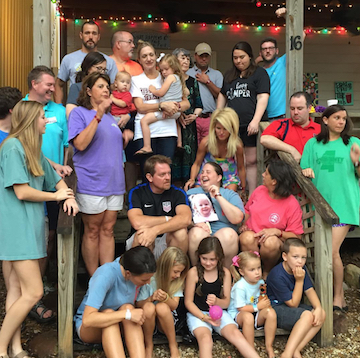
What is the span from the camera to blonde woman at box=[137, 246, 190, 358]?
367 centimetres

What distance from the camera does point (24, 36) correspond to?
28.3 feet

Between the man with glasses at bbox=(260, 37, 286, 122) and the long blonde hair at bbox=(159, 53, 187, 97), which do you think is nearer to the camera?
the long blonde hair at bbox=(159, 53, 187, 97)

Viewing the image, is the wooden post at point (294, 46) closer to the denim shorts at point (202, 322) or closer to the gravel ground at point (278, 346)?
the gravel ground at point (278, 346)

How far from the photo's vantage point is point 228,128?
4.77 metres

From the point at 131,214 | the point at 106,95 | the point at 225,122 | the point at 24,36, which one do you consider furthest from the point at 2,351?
the point at 24,36

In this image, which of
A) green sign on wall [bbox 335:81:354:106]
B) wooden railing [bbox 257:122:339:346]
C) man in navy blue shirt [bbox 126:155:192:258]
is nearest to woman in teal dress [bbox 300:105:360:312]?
wooden railing [bbox 257:122:339:346]

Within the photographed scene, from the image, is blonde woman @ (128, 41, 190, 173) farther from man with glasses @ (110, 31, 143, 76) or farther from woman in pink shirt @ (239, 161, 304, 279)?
woman in pink shirt @ (239, 161, 304, 279)

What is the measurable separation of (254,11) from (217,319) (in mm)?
6232

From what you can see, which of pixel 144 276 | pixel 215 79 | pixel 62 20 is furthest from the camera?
pixel 62 20

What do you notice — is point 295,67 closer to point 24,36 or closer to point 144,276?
point 144,276

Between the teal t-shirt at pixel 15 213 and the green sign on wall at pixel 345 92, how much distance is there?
7478 millimetres

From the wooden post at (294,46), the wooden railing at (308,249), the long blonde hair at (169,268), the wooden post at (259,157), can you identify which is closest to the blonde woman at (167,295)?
the long blonde hair at (169,268)

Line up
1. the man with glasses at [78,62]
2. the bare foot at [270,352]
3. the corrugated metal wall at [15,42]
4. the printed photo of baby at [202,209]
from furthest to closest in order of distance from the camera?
the corrugated metal wall at [15,42]
the man with glasses at [78,62]
the printed photo of baby at [202,209]
the bare foot at [270,352]

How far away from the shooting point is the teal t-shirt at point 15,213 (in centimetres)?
341
